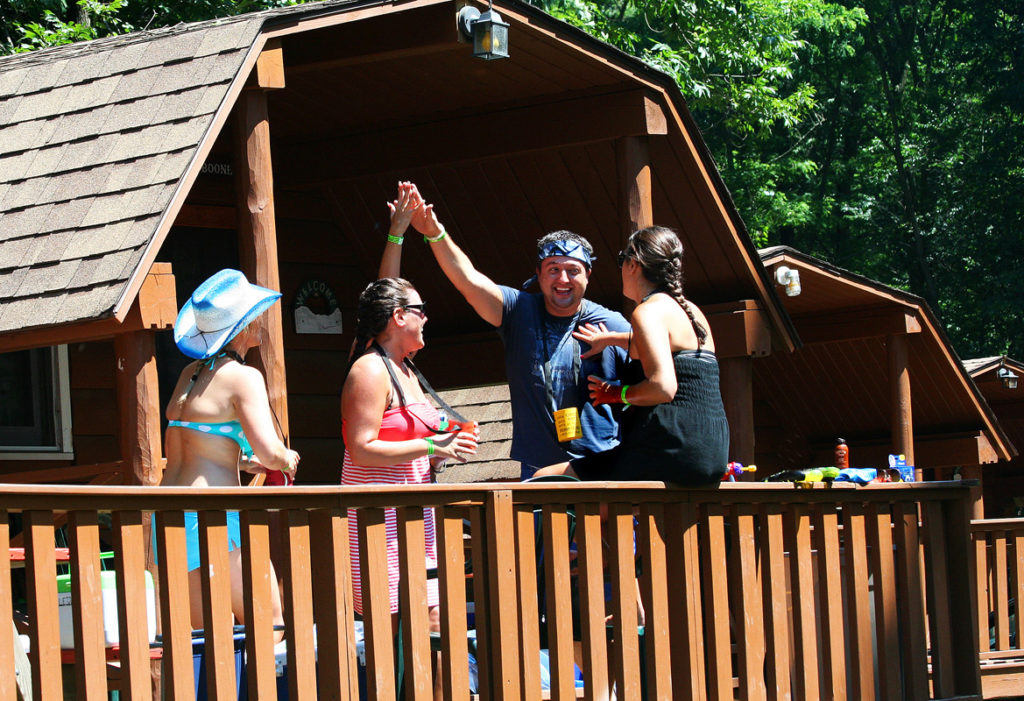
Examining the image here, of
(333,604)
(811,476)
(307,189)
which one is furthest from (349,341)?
(333,604)

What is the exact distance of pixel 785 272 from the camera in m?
11.2

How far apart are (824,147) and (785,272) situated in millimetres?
23621

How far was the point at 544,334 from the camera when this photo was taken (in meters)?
6.24

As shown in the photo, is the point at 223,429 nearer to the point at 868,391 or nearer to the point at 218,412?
the point at 218,412

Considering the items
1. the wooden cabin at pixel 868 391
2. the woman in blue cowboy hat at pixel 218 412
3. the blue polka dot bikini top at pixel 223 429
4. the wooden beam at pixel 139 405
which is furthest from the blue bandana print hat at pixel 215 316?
the wooden cabin at pixel 868 391

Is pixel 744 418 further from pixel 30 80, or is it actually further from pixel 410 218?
pixel 30 80

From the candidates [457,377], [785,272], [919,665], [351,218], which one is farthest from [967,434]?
[919,665]

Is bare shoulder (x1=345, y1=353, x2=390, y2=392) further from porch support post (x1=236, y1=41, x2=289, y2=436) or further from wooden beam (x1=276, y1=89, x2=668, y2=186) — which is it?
wooden beam (x1=276, y1=89, x2=668, y2=186)

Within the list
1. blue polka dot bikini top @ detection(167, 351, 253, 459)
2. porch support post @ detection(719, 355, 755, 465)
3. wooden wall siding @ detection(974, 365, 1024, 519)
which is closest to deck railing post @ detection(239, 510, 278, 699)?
blue polka dot bikini top @ detection(167, 351, 253, 459)

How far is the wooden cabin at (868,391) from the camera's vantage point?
1293 cm

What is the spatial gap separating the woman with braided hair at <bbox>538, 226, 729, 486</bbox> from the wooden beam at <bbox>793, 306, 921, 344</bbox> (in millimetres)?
7796

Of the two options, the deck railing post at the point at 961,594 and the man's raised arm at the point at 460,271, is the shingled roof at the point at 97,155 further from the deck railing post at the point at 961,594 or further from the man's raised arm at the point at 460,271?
the deck railing post at the point at 961,594

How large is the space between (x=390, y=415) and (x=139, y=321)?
49.9 inches

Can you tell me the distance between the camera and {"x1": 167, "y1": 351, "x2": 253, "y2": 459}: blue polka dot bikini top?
4887 millimetres
